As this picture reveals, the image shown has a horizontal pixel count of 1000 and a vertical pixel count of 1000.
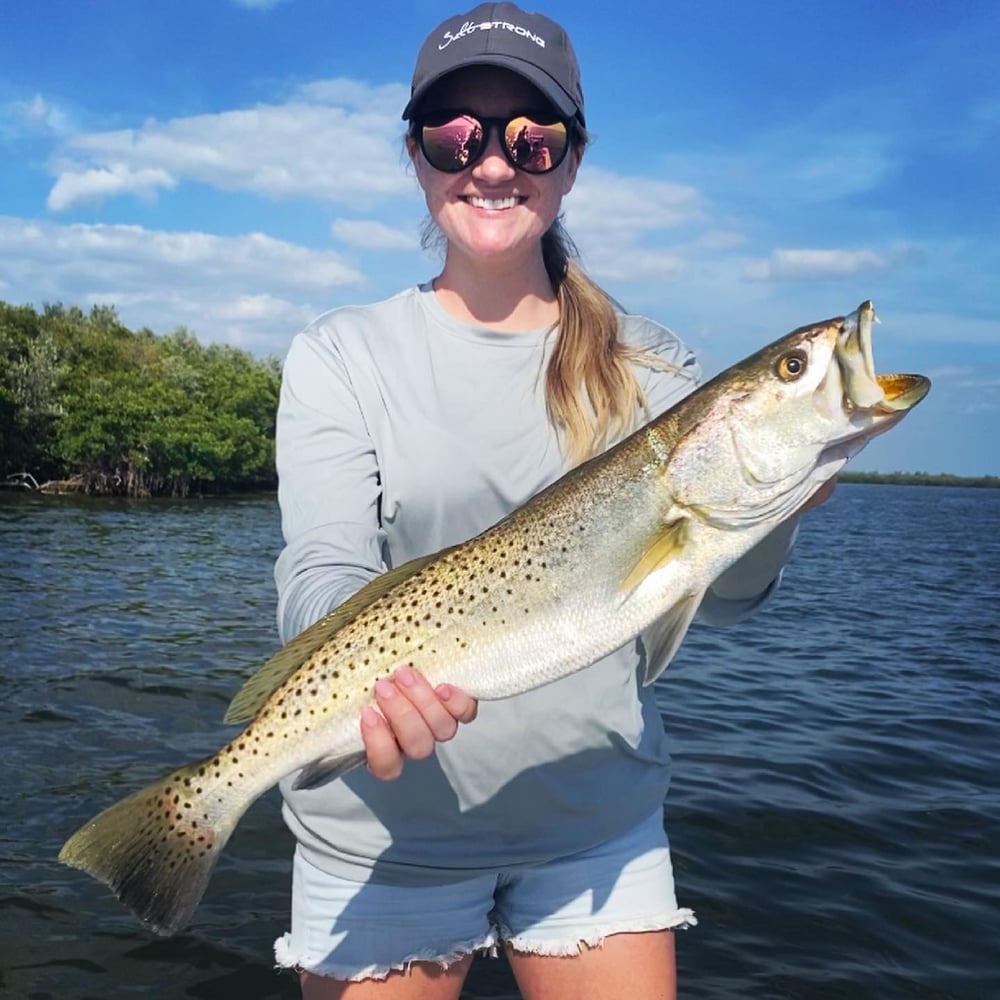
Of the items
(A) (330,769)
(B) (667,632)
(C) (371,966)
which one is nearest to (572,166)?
(B) (667,632)

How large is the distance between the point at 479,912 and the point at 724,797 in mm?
6145

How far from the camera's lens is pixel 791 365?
274 cm

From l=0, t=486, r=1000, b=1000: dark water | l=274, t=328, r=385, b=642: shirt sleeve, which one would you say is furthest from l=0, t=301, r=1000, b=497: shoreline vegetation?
l=274, t=328, r=385, b=642: shirt sleeve

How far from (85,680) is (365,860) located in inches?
427

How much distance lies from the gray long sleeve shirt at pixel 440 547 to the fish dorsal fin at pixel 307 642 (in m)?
0.08

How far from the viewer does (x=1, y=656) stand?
13797 mm

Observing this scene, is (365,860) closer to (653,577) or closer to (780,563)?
(653,577)

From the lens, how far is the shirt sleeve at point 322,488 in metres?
2.98

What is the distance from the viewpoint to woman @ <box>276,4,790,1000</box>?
3055 millimetres

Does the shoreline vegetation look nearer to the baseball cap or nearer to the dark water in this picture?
the dark water

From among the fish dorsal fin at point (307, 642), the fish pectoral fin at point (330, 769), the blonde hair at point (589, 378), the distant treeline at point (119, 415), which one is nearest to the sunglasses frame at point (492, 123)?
the blonde hair at point (589, 378)

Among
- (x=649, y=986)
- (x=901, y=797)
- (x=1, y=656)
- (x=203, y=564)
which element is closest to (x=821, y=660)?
(x=901, y=797)

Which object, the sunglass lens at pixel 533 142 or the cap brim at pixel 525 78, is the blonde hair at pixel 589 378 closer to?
the sunglass lens at pixel 533 142

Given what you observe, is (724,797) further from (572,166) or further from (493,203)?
(493,203)
